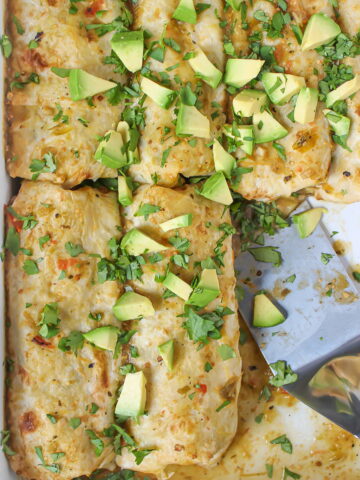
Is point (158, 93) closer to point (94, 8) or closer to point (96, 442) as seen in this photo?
point (94, 8)

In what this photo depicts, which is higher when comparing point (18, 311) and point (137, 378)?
point (18, 311)

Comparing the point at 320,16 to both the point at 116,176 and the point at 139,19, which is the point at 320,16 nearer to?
the point at 139,19

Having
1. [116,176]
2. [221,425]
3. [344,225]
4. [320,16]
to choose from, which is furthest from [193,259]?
[320,16]

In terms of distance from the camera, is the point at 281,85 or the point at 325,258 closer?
the point at 281,85

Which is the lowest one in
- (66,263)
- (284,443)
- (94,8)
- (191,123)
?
(284,443)

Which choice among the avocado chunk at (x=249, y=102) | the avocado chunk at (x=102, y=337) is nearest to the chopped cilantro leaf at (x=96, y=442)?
the avocado chunk at (x=102, y=337)

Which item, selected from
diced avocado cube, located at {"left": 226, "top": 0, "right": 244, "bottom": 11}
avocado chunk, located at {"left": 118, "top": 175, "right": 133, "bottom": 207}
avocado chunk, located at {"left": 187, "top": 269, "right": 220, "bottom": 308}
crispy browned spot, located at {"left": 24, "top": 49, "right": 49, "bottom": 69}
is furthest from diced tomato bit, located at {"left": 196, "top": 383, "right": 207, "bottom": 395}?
diced avocado cube, located at {"left": 226, "top": 0, "right": 244, "bottom": 11}

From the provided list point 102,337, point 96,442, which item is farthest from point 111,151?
point 96,442

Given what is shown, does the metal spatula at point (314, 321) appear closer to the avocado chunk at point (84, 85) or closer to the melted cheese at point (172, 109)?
the melted cheese at point (172, 109)

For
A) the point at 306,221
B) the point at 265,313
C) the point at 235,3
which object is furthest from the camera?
the point at 306,221
